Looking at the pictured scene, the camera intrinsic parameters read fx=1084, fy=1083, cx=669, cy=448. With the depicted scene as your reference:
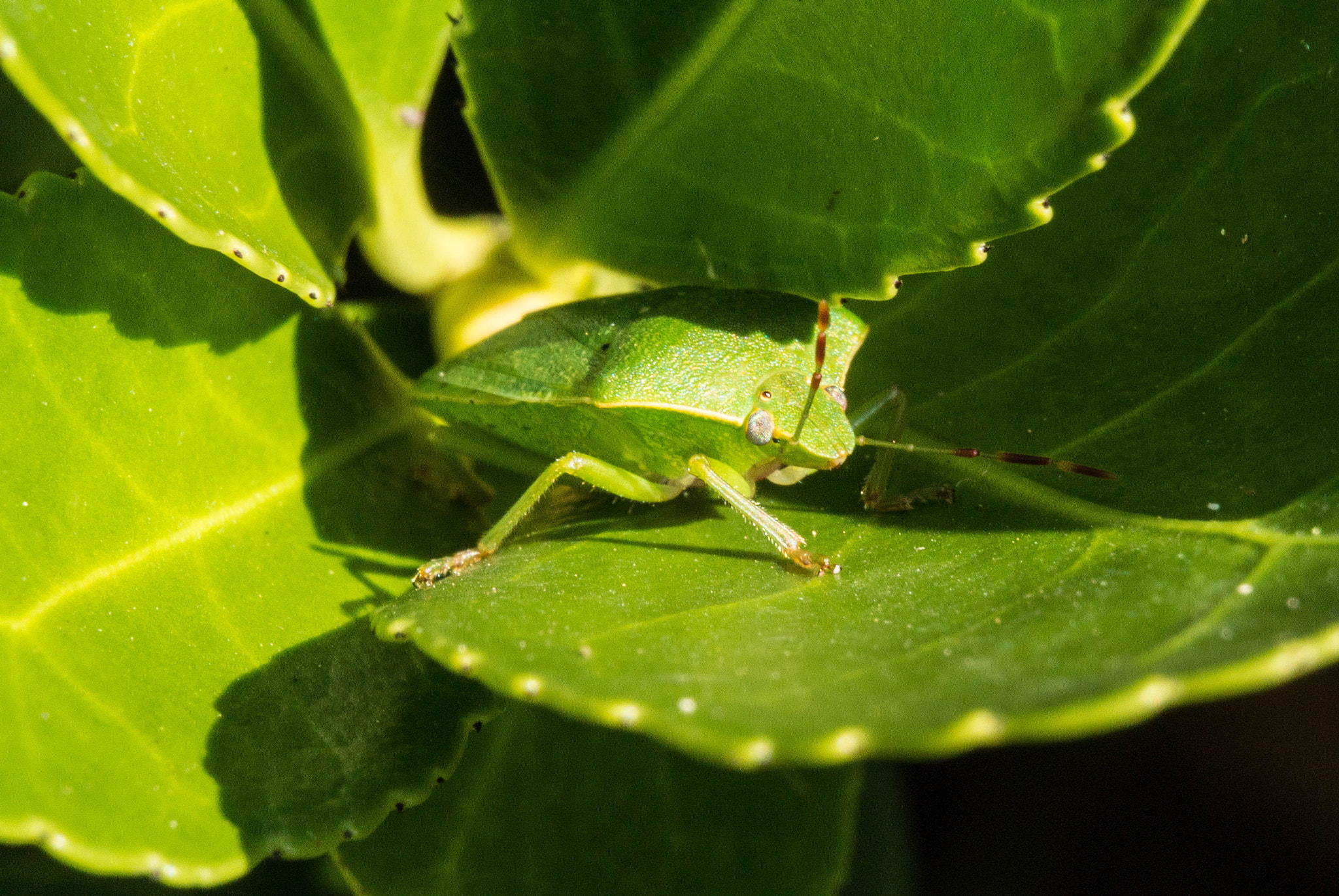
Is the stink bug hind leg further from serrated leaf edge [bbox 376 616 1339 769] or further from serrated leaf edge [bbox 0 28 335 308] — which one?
serrated leaf edge [bbox 376 616 1339 769]

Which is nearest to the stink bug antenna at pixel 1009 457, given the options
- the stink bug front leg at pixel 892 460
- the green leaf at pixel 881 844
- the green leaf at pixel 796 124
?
the stink bug front leg at pixel 892 460

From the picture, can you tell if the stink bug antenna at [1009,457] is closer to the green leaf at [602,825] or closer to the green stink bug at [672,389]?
the green stink bug at [672,389]

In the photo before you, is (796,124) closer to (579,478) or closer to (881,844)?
(579,478)

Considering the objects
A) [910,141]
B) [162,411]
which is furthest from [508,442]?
[910,141]

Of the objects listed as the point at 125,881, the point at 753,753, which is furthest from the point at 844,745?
the point at 125,881

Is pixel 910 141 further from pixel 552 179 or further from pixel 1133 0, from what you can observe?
pixel 552 179
